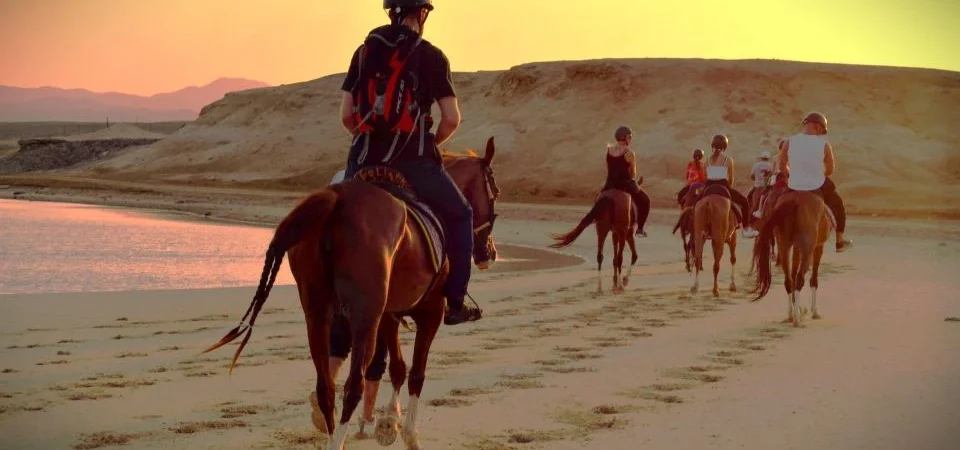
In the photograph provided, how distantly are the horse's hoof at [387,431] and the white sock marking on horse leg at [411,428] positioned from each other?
68mm

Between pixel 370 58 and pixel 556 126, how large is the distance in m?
71.8

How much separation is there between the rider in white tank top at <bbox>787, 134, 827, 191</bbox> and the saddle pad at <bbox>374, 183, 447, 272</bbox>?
7967 millimetres

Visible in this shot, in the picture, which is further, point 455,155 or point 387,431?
point 455,155

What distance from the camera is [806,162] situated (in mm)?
14109

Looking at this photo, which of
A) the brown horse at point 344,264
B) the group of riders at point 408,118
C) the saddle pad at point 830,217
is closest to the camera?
the brown horse at point 344,264

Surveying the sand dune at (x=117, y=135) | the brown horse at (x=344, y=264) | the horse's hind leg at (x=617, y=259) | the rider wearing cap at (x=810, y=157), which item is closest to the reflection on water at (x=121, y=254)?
the horse's hind leg at (x=617, y=259)

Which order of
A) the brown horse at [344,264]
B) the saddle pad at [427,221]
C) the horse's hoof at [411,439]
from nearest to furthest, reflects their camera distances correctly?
the brown horse at [344,264]
the saddle pad at [427,221]
the horse's hoof at [411,439]

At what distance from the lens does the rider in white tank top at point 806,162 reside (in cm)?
1406

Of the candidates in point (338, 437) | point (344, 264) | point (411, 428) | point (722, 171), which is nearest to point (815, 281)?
point (722, 171)

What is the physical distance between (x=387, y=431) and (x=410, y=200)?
1.55 metres

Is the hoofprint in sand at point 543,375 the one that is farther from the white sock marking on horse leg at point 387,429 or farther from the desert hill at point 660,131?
the desert hill at point 660,131

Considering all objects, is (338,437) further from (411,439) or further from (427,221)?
(427,221)

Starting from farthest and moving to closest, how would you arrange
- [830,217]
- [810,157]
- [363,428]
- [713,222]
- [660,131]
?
[660,131]
[713,222]
[830,217]
[810,157]
[363,428]

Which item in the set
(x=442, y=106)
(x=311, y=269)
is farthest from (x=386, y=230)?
(x=442, y=106)
